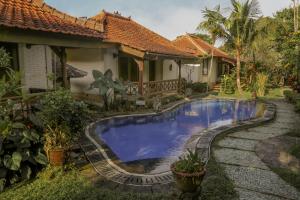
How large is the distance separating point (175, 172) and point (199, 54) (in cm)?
2219

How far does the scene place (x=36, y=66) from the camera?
37.9 feet

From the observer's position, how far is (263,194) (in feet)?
17.4

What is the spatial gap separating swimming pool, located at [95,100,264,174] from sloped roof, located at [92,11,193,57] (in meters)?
4.23

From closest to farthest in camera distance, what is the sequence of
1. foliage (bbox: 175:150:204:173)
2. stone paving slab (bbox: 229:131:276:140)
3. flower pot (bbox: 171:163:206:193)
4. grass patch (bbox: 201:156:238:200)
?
1. flower pot (bbox: 171:163:206:193)
2. foliage (bbox: 175:150:204:173)
3. grass patch (bbox: 201:156:238:200)
4. stone paving slab (bbox: 229:131:276:140)

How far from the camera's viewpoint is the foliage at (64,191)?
516cm

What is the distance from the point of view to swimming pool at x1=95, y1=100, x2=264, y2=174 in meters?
8.17

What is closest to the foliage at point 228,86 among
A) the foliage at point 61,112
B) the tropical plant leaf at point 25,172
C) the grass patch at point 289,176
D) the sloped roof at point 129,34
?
the sloped roof at point 129,34

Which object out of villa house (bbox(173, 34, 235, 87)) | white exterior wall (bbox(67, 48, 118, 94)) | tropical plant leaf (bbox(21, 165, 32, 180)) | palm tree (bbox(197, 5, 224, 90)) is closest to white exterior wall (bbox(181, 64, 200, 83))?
villa house (bbox(173, 34, 235, 87))

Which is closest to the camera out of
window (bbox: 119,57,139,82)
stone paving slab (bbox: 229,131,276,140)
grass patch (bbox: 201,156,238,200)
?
grass patch (bbox: 201,156,238,200)

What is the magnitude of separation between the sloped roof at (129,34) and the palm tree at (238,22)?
4.98 m

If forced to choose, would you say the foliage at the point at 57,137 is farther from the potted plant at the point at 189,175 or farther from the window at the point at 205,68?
the window at the point at 205,68

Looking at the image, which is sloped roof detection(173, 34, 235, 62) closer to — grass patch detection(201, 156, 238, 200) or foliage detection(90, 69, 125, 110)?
foliage detection(90, 69, 125, 110)

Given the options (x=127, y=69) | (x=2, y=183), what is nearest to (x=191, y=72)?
(x=127, y=69)

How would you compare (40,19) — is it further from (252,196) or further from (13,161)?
(252,196)
